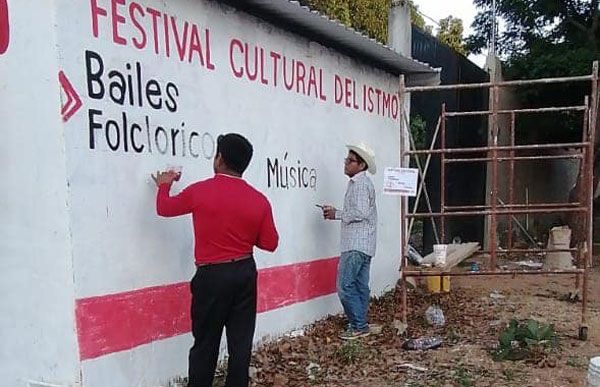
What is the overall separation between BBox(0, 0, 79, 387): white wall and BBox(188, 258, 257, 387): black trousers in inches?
Result: 26.9

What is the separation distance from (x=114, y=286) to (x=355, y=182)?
8.41 feet

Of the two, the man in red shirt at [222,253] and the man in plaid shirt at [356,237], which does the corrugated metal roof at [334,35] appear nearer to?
the man in plaid shirt at [356,237]

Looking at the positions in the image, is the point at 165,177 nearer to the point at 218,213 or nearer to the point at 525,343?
the point at 218,213

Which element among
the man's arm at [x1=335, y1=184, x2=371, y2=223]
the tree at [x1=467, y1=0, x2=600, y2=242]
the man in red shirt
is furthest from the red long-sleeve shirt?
the tree at [x1=467, y1=0, x2=600, y2=242]

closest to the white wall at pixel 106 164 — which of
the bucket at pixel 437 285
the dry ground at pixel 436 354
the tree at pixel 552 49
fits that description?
the dry ground at pixel 436 354

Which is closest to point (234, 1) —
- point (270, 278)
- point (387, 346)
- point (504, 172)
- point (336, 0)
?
point (270, 278)

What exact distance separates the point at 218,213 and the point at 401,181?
93.1 inches

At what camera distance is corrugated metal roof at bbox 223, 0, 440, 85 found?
16.0 ft

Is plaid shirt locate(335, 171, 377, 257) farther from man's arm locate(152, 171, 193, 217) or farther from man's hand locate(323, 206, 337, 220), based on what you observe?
man's arm locate(152, 171, 193, 217)

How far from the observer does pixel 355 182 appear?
18.3ft

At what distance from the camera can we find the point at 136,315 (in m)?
3.81

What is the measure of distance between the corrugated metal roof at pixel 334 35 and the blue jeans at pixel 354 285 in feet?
6.55

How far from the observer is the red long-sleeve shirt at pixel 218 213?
3.65 m

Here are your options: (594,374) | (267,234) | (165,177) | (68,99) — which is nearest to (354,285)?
(267,234)
